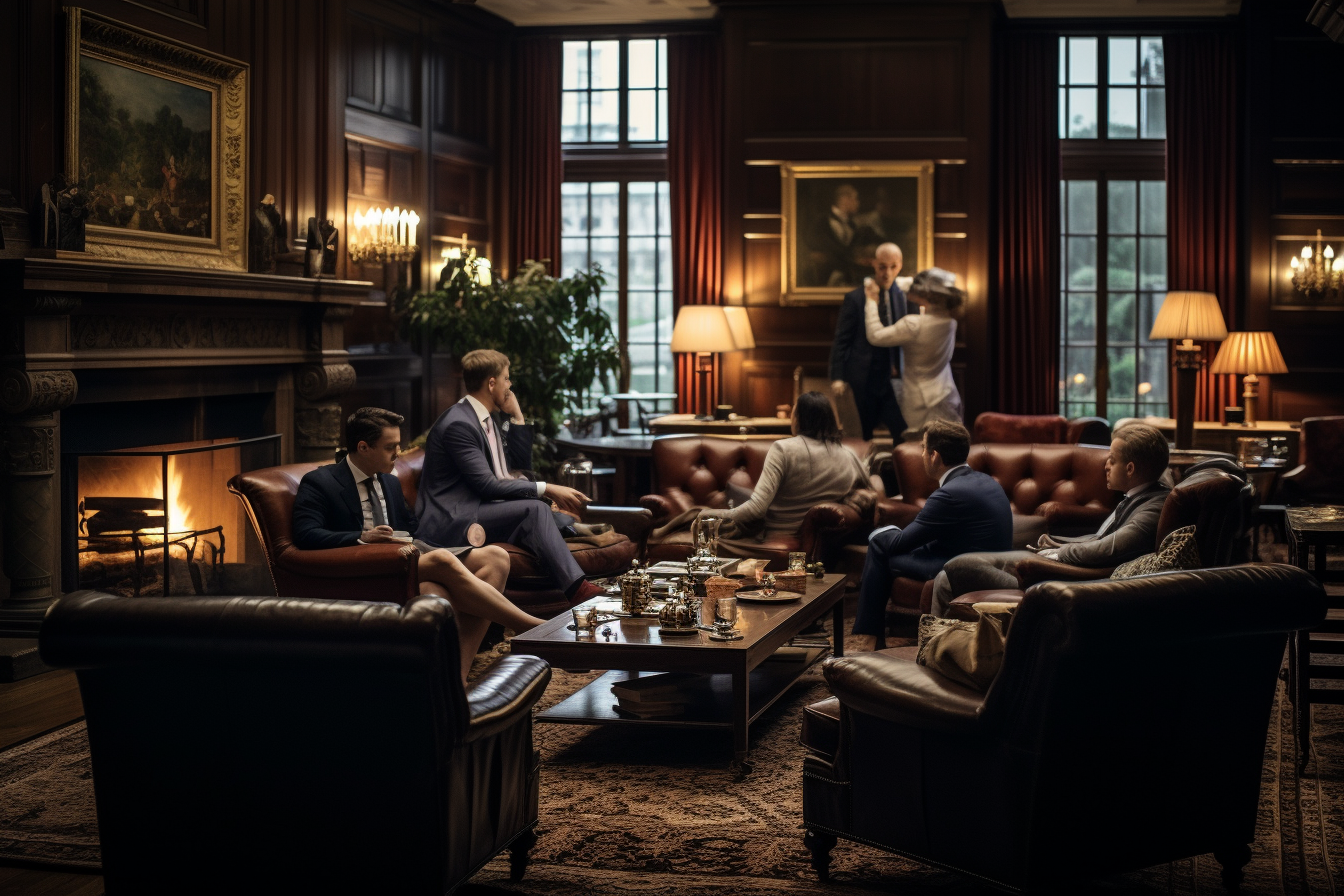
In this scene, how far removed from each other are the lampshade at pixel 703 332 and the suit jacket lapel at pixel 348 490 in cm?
474

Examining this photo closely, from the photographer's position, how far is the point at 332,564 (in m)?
4.93

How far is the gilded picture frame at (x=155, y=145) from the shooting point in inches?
234

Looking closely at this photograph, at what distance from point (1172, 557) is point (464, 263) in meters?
Answer: 6.19

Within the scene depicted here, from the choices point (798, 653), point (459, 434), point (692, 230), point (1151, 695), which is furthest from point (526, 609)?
point (692, 230)

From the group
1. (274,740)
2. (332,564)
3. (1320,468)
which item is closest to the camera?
(274,740)

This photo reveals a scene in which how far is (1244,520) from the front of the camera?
4.40m

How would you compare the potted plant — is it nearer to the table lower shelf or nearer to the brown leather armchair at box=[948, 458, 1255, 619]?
the table lower shelf

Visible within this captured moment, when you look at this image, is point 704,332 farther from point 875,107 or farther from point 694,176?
point 875,107

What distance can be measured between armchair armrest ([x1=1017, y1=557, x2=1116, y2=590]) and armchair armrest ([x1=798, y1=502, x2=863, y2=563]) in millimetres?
1410

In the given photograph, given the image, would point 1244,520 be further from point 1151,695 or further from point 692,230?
point 692,230

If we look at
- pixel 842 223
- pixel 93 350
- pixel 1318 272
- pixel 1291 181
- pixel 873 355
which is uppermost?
pixel 1291 181

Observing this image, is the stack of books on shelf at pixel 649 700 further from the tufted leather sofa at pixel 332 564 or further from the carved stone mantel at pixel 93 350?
the carved stone mantel at pixel 93 350

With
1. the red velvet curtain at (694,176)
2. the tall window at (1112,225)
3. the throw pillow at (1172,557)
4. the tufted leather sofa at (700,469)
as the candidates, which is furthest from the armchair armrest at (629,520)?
the tall window at (1112,225)

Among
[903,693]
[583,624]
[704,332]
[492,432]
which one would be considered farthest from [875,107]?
[903,693]
